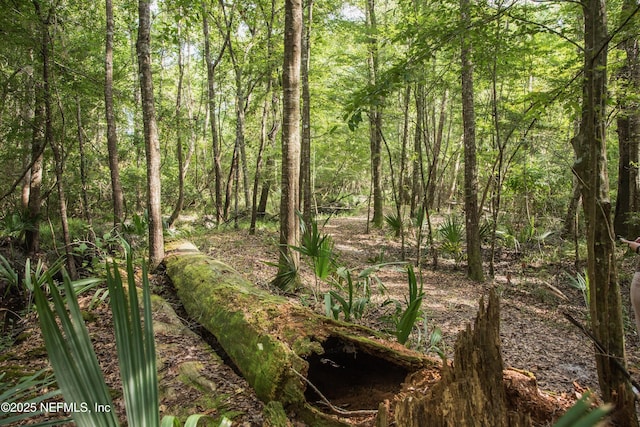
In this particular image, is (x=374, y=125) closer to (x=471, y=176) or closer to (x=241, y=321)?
(x=471, y=176)

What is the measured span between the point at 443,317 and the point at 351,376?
345 cm

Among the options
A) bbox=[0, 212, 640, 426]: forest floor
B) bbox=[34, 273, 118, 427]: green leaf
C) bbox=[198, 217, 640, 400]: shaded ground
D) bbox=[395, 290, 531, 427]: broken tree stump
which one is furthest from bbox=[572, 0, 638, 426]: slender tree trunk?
bbox=[34, 273, 118, 427]: green leaf

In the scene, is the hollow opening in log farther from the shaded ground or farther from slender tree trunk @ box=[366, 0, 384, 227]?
slender tree trunk @ box=[366, 0, 384, 227]

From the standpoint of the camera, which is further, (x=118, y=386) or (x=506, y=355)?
(x=506, y=355)

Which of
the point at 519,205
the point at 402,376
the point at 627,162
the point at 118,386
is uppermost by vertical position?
the point at 627,162

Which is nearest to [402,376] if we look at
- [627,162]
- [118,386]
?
[118,386]

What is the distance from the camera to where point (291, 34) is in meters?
5.33

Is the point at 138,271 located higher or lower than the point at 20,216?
lower

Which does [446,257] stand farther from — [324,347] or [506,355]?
[324,347]

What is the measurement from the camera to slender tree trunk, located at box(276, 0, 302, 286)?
5332 mm

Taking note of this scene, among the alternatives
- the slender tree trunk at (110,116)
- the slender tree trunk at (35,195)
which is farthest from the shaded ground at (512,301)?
the slender tree trunk at (35,195)

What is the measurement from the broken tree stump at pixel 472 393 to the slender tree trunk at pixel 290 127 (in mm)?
3369

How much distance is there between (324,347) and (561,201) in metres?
12.8

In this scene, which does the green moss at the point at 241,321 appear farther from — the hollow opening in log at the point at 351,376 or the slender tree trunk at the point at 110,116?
the slender tree trunk at the point at 110,116
